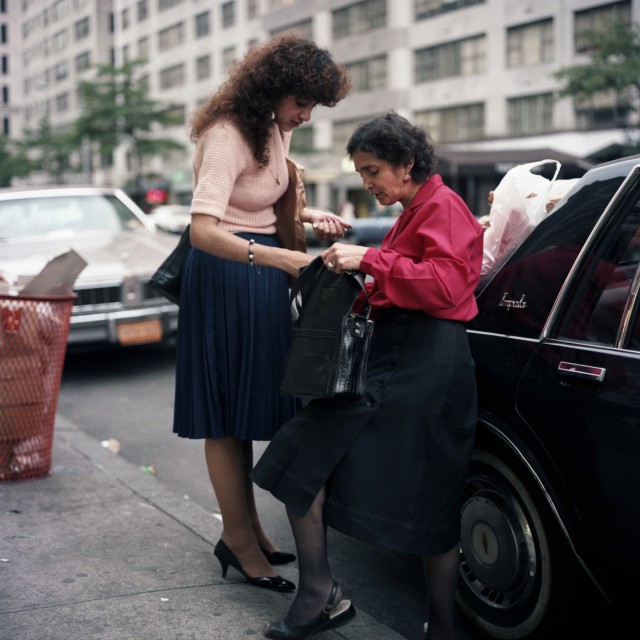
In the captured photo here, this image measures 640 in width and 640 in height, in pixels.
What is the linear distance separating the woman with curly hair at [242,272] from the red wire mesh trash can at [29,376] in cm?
141

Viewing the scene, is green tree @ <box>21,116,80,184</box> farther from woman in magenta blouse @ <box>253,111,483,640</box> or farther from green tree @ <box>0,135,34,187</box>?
woman in magenta blouse @ <box>253,111,483,640</box>

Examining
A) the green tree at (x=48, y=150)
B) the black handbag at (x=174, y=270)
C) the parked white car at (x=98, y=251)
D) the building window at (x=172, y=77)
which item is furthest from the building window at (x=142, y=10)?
the black handbag at (x=174, y=270)

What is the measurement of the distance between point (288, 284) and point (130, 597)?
1267 mm

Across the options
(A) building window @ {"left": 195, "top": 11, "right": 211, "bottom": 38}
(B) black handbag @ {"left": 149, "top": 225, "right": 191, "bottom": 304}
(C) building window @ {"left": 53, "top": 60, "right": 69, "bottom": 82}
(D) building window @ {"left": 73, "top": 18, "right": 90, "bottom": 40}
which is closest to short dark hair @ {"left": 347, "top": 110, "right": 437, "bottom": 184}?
(B) black handbag @ {"left": 149, "top": 225, "right": 191, "bottom": 304}

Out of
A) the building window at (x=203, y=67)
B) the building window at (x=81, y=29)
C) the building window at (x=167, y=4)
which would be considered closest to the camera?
the building window at (x=203, y=67)

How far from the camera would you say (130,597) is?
3148 mm

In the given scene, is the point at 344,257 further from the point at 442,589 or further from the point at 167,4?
the point at 167,4

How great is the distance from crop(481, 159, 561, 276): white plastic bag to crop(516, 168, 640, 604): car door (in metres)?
0.44

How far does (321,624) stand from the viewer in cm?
281

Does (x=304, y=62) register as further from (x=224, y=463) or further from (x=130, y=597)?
(x=130, y=597)

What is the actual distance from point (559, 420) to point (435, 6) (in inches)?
Result: 1657

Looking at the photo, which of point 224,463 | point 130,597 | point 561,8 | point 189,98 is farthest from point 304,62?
point 189,98

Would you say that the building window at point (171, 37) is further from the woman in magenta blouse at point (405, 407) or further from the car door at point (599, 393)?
the car door at point (599, 393)

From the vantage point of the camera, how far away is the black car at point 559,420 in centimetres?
246
